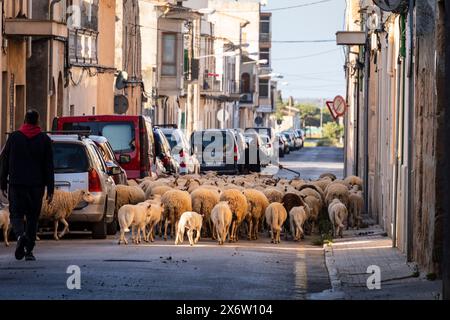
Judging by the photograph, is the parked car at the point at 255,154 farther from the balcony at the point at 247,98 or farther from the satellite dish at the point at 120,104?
the balcony at the point at 247,98

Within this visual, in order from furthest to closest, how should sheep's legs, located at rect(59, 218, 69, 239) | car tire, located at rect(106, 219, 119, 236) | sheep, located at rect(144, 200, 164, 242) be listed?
car tire, located at rect(106, 219, 119, 236) → sheep's legs, located at rect(59, 218, 69, 239) → sheep, located at rect(144, 200, 164, 242)

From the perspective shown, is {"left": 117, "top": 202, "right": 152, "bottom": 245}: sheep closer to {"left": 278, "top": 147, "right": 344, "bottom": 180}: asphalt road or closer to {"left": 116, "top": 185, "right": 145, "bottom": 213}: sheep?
{"left": 116, "top": 185, "right": 145, "bottom": 213}: sheep

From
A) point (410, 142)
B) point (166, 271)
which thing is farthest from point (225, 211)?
point (166, 271)

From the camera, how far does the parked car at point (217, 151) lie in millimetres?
48531

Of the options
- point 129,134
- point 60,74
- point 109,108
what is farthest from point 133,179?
point 109,108

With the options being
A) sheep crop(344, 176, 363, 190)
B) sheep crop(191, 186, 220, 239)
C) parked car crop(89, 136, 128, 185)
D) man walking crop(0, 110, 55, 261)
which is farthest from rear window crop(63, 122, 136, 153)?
man walking crop(0, 110, 55, 261)

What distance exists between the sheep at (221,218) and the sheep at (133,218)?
3.31 feet

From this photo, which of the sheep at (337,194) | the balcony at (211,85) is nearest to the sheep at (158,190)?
the sheep at (337,194)

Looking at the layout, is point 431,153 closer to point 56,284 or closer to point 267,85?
point 56,284

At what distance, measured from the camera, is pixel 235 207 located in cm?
2238

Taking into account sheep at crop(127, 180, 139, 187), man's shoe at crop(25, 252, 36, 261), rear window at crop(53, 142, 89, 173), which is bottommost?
man's shoe at crop(25, 252, 36, 261)

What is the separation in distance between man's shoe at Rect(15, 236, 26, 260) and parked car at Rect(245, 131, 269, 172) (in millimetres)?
34417

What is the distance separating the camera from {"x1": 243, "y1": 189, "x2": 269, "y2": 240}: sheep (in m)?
23.1

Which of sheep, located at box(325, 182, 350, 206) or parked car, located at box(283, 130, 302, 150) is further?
parked car, located at box(283, 130, 302, 150)
